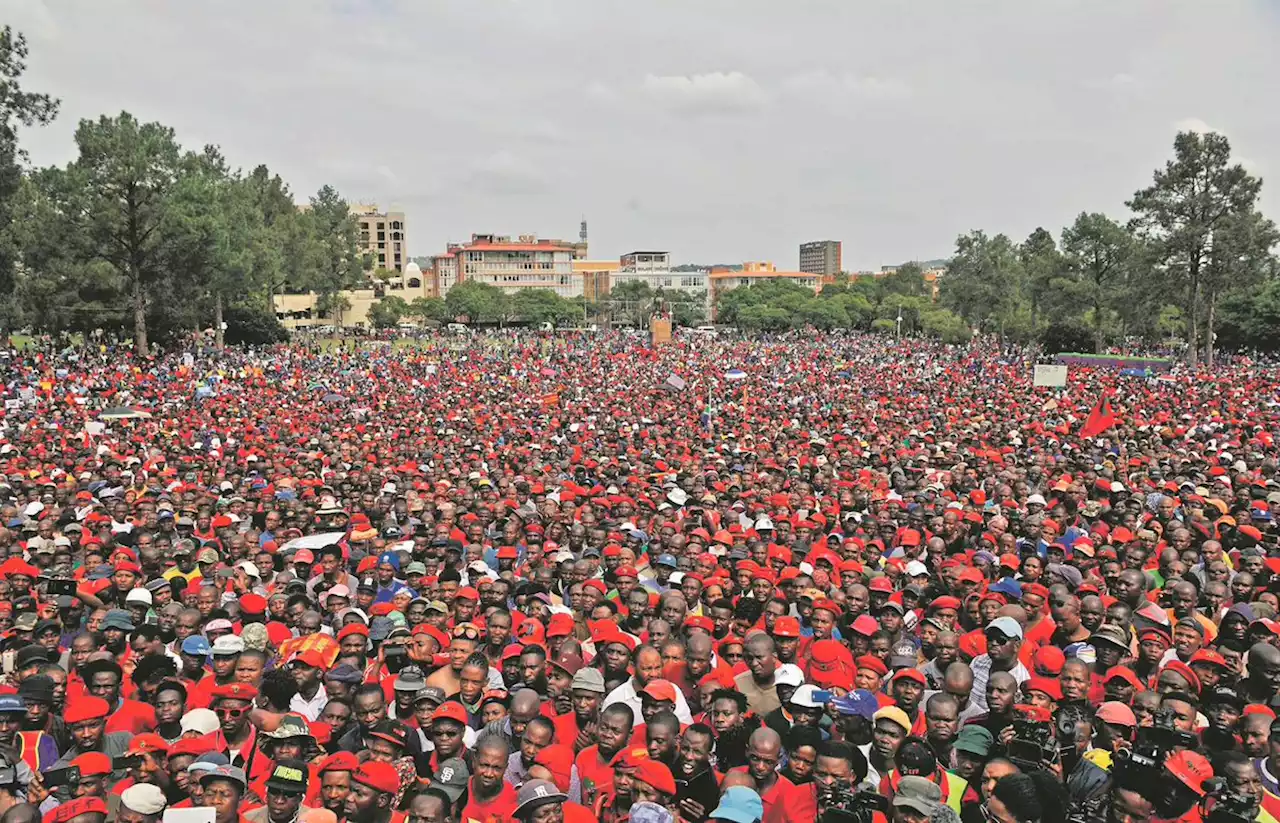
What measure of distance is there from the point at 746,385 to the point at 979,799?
27.4 m

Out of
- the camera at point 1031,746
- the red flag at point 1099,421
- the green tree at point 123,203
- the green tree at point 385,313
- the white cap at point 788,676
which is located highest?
the green tree at point 123,203

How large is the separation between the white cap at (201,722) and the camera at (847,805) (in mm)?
3258

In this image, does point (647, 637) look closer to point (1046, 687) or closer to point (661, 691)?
point (661, 691)

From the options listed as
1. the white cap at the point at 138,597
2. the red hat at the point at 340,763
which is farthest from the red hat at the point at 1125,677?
the white cap at the point at 138,597

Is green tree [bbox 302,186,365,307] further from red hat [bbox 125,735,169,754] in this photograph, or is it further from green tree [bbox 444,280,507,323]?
red hat [bbox 125,735,169,754]

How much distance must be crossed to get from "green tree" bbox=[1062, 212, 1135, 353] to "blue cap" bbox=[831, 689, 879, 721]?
162 feet

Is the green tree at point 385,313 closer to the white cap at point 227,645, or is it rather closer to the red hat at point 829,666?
the white cap at point 227,645

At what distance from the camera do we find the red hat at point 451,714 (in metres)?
4.47

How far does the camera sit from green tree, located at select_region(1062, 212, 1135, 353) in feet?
158

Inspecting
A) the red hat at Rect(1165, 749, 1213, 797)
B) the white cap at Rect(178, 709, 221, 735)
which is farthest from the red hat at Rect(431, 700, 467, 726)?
the red hat at Rect(1165, 749, 1213, 797)

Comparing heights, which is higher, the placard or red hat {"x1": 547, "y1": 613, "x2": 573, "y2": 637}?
the placard

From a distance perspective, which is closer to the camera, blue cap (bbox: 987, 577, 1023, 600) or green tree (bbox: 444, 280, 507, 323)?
blue cap (bbox: 987, 577, 1023, 600)

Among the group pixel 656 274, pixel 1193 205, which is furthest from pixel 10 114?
pixel 656 274

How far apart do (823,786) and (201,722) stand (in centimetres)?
332
